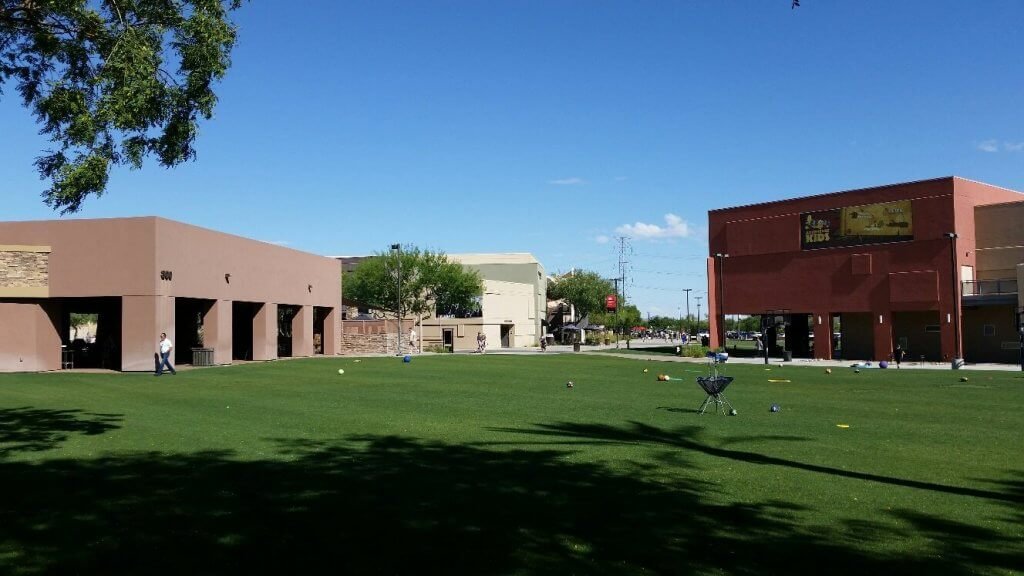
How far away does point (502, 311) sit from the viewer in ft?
279

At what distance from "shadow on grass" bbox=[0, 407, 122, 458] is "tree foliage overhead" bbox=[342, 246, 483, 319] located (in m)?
61.7

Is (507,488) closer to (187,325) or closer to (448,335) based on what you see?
(187,325)

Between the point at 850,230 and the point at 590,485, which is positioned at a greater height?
the point at 850,230

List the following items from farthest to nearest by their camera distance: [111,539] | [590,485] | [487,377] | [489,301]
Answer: [489,301]
[487,377]
[590,485]
[111,539]

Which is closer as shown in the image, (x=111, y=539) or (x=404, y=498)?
(x=111, y=539)

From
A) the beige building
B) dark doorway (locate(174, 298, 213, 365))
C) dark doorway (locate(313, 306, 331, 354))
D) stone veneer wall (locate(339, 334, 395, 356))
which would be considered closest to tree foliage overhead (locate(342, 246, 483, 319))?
the beige building

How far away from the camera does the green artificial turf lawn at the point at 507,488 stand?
6426 millimetres

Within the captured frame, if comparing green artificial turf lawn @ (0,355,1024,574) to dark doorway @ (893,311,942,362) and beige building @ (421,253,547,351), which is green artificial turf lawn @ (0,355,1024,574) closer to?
dark doorway @ (893,311,942,362)

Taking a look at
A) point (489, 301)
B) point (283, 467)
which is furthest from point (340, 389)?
point (489, 301)

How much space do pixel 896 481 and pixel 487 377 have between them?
21.3 m

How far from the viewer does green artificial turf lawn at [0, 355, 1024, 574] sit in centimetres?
643

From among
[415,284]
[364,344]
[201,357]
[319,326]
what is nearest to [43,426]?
[201,357]

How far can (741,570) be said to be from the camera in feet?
19.8

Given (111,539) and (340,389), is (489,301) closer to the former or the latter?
(340,389)
